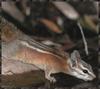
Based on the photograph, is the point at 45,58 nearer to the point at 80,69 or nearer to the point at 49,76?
the point at 49,76

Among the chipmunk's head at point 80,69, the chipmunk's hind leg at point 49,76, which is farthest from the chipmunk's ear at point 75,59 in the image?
the chipmunk's hind leg at point 49,76

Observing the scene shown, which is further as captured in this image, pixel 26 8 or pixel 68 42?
pixel 26 8

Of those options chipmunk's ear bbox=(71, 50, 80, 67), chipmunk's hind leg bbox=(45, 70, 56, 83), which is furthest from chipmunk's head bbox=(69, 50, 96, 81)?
chipmunk's hind leg bbox=(45, 70, 56, 83)

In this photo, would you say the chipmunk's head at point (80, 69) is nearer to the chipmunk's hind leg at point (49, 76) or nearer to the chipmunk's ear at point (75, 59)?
the chipmunk's ear at point (75, 59)

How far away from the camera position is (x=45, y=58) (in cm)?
306

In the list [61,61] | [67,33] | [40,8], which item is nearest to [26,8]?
[40,8]

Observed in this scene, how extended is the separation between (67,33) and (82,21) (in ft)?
1.28

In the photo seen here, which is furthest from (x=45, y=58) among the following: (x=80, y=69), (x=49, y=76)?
(x=80, y=69)

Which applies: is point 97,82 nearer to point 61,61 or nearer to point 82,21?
point 61,61

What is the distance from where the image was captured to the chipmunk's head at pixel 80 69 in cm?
298

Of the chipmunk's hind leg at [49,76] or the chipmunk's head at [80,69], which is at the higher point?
the chipmunk's head at [80,69]

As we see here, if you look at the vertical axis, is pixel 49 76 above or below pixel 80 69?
below

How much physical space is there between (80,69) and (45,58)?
266 millimetres

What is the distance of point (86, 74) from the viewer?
9.83 ft
